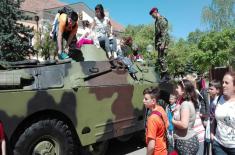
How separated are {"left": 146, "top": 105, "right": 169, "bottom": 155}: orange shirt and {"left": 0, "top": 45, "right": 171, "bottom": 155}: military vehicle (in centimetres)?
186

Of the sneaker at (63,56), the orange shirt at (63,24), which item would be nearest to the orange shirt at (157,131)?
the sneaker at (63,56)

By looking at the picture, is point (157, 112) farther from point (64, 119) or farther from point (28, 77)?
point (28, 77)

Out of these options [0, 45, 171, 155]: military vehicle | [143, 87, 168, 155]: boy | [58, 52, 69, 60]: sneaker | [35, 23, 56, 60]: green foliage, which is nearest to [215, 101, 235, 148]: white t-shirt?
[143, 87, 168, 155]: boy

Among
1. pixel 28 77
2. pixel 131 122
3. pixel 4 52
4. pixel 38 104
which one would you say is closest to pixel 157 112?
pixel 38 104

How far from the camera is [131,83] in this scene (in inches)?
300

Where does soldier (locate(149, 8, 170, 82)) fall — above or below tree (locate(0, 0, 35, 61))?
below

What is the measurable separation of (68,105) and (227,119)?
8.23 feet

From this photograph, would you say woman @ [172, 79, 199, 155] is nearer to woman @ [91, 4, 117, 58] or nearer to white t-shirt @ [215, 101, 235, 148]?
white t-shirt @ [215, 101, 235, 148]

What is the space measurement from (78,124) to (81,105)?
0.93 ft

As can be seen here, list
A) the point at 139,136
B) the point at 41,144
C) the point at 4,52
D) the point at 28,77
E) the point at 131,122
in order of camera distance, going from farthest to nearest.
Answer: the point at 4,52, the point at 139,136, the point at 131,122, the point at 28,77, the point at 41,144

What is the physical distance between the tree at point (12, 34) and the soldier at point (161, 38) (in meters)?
12.2

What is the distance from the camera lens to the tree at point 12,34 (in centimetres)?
2058

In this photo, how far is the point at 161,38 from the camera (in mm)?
9508

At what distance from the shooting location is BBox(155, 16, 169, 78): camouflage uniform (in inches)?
366
